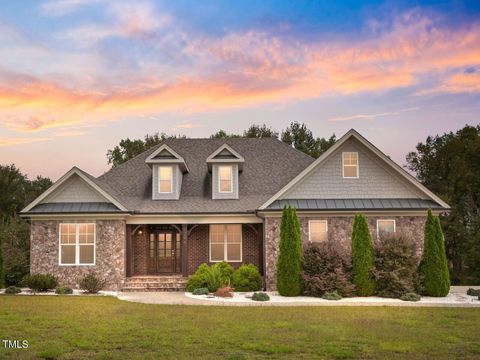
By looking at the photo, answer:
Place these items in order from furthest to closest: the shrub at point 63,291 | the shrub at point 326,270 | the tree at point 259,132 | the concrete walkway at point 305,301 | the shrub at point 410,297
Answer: the tree at point 259,132 → the shrub at point 63,291 → the shrub at point 326,270 → the shrub at point 410,297 → the concrete walkway at point 305,301

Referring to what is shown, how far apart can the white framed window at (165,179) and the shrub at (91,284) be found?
5.53 meters

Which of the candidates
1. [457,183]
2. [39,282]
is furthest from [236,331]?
[457,183]

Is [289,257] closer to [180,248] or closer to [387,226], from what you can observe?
[387,226]

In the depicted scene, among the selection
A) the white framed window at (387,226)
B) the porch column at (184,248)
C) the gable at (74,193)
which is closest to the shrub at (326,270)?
the white framed window at (387,226)

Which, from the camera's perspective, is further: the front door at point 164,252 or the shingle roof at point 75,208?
the front door at point 164,252

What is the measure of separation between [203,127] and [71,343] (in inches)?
1303

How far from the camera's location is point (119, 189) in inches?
1039

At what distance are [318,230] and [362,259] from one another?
10.2ft

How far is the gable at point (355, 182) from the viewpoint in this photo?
78.1 ft

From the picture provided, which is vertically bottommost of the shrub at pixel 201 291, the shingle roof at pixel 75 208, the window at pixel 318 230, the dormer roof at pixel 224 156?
the shrub at pixel 201 291

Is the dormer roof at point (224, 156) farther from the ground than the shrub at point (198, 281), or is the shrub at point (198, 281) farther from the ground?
the dormer roof at point (224, 156)

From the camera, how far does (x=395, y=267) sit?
66.7ft

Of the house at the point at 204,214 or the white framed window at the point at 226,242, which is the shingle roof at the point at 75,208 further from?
the white framed window at the point at 226,242

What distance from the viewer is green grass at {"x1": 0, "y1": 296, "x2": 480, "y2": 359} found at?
33.0 feet
